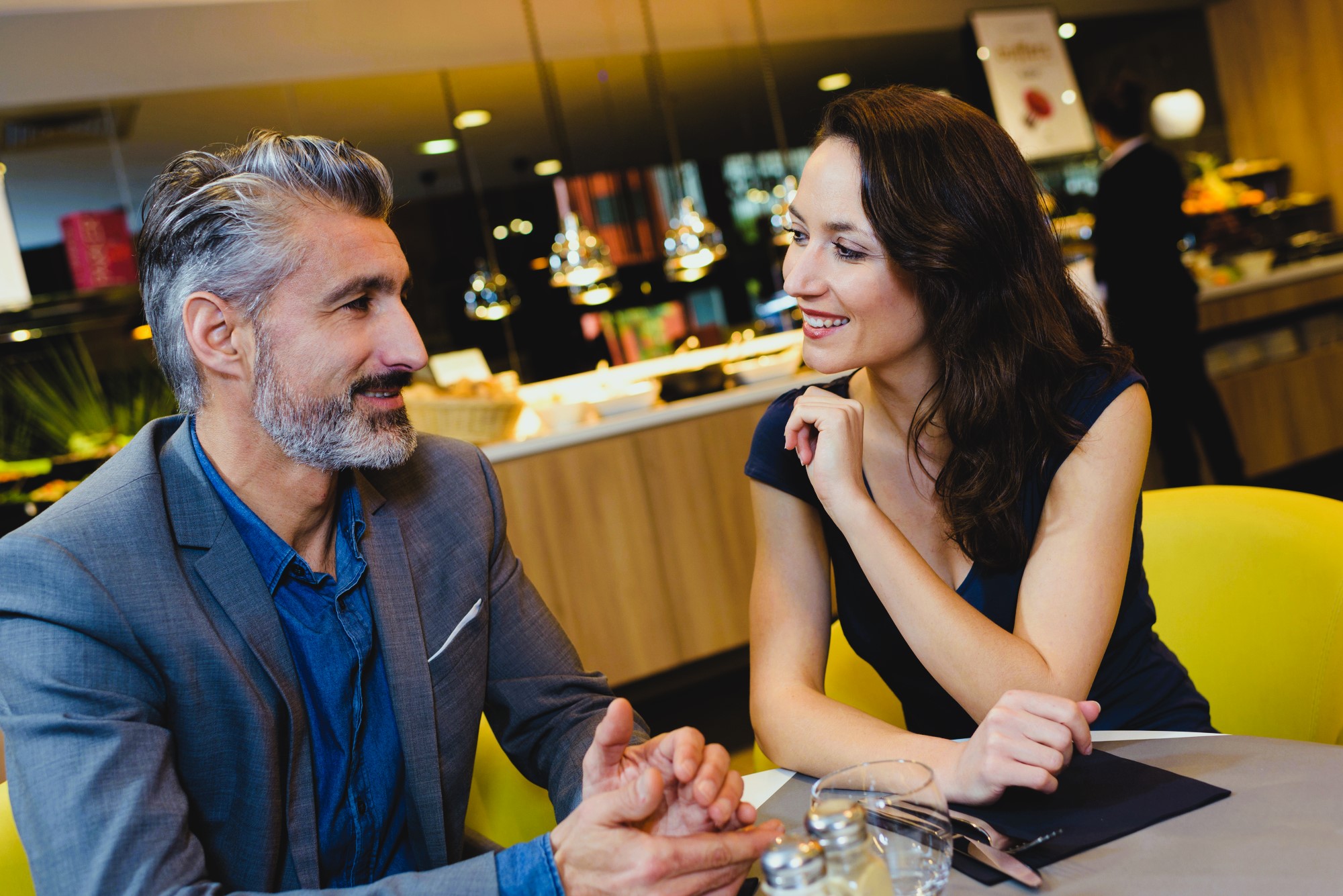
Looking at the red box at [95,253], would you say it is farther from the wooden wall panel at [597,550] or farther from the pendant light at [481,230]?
the wooden wall panel at [597,550]

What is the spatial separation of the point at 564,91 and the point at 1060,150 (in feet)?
10.6

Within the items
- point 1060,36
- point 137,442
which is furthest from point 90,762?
point 1060,36

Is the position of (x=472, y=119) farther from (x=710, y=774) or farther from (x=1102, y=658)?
(x=710, y=774)

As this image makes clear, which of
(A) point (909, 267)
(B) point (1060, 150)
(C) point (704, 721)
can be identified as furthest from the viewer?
(B) point (1060, 150)

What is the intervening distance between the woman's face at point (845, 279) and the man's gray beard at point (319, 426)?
23.0 inches

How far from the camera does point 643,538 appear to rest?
12.1ft

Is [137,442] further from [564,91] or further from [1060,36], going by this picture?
[1060,36]

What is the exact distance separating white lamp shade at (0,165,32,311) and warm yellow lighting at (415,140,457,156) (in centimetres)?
222

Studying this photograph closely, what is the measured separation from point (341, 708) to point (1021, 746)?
2.58ft

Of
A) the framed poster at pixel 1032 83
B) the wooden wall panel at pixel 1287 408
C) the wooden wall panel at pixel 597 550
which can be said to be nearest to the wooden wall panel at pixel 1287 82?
the framed poster at pixel 1032 83

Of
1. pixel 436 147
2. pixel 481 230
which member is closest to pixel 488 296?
pixel 481 230

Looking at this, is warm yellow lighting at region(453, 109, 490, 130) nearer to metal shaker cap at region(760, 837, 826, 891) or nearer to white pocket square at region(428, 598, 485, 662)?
white pocket square at region(428, 598, 485, 662)

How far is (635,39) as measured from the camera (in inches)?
262

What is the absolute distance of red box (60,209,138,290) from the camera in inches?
203
